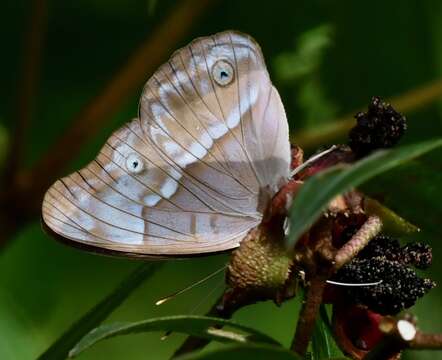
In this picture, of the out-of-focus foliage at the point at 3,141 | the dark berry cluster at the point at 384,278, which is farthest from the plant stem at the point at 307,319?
the out-of-focus foliage at the point at 3,141

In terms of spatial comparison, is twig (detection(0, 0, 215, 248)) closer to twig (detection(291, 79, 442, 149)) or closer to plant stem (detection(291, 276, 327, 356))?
twig (detection(291, 79, 442, 149))

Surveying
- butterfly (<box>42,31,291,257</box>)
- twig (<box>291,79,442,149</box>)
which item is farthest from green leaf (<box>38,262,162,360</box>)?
twig (<box>291,79,442,149</box>)

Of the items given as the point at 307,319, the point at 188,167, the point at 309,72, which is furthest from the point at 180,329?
the point at 309,72

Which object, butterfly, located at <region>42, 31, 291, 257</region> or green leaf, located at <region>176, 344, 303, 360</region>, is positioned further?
butterfly, located at <region>42, 31, 291, 257</region>

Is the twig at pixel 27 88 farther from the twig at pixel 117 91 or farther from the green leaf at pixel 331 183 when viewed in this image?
the green leaf at pixel 331 183

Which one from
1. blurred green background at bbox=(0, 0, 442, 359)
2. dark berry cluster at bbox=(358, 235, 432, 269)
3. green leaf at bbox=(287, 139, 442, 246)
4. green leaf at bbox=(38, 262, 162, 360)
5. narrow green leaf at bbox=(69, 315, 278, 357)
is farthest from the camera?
blurred green background at bbox=(0, 0, 442, 359)

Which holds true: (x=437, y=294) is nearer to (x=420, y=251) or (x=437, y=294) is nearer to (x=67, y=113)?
(x=67, y=113)

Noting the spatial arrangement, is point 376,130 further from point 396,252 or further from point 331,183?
point 331,183

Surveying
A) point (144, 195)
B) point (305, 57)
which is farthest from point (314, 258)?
point (305, 57)
